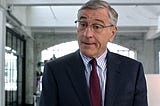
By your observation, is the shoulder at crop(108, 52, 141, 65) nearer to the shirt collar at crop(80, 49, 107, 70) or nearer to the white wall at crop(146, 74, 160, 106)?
the shirt collar at crop(80, 49, 107, 70)

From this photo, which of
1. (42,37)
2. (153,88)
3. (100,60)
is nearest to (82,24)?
(100,60)

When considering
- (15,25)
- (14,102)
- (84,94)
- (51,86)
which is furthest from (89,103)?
(14,102)

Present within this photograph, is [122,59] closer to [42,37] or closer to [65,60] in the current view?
[65,60]

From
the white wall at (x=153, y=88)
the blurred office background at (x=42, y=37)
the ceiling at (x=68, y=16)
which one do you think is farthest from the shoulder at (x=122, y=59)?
the ceiling at (x=68, y=16)

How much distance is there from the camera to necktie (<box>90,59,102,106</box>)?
118 centimetres

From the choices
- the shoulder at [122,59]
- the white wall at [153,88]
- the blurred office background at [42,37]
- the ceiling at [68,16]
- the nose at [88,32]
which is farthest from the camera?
the ceiling at [68,16]

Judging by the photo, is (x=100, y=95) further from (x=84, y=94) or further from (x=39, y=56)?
(x=39, y=56)

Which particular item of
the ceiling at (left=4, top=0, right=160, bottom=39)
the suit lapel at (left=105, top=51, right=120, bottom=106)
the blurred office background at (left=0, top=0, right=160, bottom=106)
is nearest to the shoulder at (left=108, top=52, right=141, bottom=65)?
the suit lapel at (left=105, top=51, right=120, bottom=106)

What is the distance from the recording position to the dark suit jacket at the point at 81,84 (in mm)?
1187

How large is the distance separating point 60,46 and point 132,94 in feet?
42.2

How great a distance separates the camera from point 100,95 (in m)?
1.19

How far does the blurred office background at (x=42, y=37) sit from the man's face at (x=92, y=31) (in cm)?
562

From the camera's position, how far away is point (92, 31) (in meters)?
1.18

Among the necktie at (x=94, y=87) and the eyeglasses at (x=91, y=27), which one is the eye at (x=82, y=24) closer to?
the eyeglasses at (x=91, y=27)
